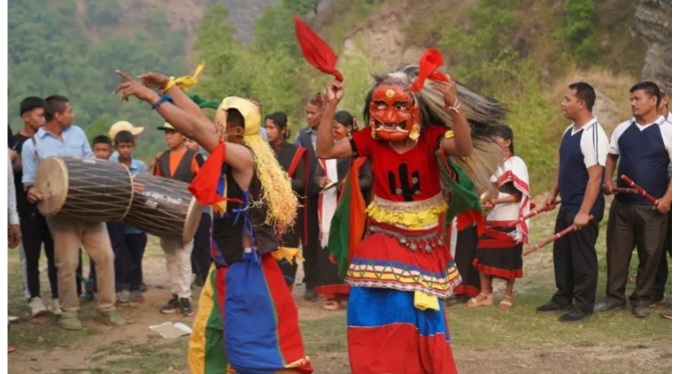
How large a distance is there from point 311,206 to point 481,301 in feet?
5.83

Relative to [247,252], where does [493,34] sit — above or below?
above

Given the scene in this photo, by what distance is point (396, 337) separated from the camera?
611cm

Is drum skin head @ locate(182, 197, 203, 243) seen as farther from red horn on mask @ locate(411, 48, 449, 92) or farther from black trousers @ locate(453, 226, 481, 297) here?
red horn on mask @ locate(411, 48, 449, 92)

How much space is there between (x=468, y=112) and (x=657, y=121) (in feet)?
9.80

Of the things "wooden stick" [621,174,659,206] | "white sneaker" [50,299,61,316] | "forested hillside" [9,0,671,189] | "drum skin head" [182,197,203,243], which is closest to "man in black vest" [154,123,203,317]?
"drum skin head" [182,197,203,243]

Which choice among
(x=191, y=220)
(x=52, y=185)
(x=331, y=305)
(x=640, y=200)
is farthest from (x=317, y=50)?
(x=331, y=305)

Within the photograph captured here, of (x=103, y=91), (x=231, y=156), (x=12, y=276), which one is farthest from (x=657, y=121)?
(x=103, y=91)

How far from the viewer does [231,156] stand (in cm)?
599

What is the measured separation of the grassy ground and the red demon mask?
6.61 ft

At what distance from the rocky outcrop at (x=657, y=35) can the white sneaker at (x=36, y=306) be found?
13876 mm

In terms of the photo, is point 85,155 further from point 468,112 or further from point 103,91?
point 103,91

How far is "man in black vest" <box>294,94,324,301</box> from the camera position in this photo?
10.1 metres

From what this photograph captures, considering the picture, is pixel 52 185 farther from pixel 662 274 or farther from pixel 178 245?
pixel 662 274

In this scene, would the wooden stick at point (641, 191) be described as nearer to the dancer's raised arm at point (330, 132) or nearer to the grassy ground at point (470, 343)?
the grassy ground at point (470, 343)
